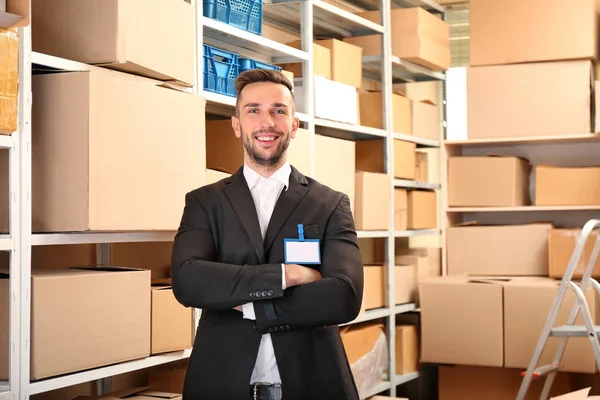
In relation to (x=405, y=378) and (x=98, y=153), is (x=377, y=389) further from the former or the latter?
(x=98, y=153)

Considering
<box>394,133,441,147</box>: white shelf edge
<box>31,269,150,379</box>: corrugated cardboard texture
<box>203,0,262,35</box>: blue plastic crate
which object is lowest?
<box>31,269,150,379</box>: corrugated cardboard texture

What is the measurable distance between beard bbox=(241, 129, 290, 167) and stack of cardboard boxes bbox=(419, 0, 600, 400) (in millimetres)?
2522

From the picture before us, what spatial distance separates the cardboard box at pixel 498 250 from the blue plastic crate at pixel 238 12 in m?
1.99

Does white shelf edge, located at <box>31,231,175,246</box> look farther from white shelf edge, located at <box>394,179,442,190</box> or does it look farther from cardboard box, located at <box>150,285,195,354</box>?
white shelf edge, located at <box>394,179,442,190</box>

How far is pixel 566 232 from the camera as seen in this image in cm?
467

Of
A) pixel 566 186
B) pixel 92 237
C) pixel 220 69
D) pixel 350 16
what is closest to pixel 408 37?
pixel 350 16

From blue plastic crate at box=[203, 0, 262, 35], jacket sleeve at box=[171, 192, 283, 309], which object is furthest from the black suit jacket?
blue plastic crate at box=[203, 0, 262, 35]

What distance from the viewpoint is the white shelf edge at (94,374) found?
2473 millimetres

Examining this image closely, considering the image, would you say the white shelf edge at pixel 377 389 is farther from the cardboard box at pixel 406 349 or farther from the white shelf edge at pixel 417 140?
the white shelf edge at pixel 417 140

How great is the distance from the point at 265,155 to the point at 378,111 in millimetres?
2611

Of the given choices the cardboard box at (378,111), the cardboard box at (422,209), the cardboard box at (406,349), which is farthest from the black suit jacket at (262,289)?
the cardboard box at (422,209)

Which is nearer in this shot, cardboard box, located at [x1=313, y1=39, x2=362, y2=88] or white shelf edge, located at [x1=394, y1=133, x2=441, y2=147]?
cardboard box, located at [x1=313, y1=39, x2=362, y2=88]

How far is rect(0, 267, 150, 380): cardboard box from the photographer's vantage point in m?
2.47

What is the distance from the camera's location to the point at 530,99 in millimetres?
4910
